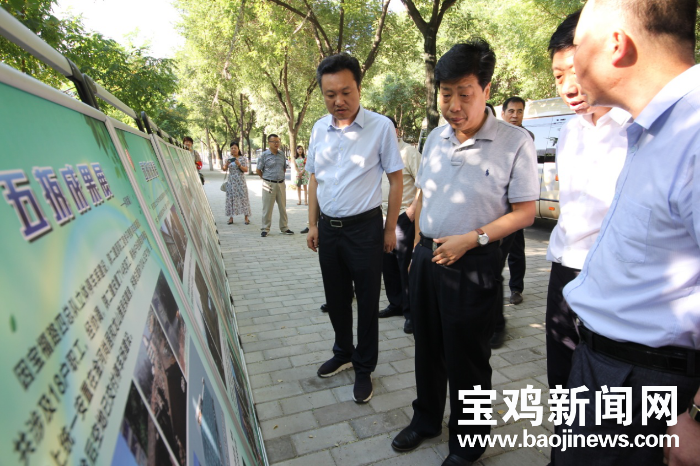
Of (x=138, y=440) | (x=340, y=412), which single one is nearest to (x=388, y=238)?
(x=340, y=412)

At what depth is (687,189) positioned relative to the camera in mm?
1028

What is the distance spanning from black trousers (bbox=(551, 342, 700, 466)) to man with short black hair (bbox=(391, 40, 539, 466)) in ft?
2.41

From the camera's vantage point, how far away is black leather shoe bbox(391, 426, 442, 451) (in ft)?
7.77

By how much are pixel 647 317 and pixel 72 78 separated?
72.2 inches

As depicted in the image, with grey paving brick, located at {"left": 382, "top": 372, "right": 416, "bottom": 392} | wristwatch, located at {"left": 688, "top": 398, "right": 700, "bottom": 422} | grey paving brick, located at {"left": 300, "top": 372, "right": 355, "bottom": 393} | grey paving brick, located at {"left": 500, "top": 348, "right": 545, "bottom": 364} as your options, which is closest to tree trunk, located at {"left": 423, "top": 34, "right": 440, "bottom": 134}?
grey paving brick, located at {"left": 500, "top": 348, "right": 545, "bottom": 364}

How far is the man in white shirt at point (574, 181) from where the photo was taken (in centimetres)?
196

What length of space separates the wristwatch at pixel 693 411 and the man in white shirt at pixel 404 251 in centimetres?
287

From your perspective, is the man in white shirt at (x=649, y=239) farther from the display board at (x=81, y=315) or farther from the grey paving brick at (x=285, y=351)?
the grey paving brick at (x=285, y=351)

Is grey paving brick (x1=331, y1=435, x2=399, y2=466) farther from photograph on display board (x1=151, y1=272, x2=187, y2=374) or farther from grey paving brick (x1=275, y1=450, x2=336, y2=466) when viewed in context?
photograph on display board (x1=151, y1=272, x2=187, y2=374)

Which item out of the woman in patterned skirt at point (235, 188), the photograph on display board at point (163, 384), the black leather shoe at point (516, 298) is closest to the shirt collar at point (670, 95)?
the photograph on display board at point (163, 384)

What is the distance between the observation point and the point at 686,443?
3.46 ft

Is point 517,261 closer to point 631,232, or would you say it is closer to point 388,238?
point 388,238

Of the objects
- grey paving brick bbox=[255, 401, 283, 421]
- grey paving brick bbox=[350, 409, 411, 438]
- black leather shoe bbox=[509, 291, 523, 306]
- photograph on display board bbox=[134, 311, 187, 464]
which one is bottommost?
black leather shoe bbox=[509, 291, 523, 306]

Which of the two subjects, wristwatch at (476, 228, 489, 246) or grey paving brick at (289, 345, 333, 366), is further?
grey paving brick at (289, 345, 333, 366)
